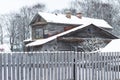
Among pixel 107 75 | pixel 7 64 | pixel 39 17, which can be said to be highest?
pixel 39 17

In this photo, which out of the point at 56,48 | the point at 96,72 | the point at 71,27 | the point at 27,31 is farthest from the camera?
the point at 27,31

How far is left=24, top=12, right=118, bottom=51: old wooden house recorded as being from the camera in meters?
35.4

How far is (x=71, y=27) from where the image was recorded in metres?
40.8

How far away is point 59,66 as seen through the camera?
9820 millimetres

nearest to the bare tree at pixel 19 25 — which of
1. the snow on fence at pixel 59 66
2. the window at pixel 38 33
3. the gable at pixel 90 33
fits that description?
the window at pixel 38 33

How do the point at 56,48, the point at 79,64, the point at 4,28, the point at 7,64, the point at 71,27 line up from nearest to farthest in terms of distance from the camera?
the point at 7,64 → the point at 79,64 → the point at 56,48 → the point at 71,27 → the point at 4,28

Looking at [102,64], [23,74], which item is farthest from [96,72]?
[23,74]

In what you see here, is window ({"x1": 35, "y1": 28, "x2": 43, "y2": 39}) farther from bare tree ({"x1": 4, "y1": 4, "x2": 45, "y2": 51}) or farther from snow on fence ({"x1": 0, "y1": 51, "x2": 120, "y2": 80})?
snow on fence ({"x1": 0, "y1": 51, "x2": 120, "y2": 80})

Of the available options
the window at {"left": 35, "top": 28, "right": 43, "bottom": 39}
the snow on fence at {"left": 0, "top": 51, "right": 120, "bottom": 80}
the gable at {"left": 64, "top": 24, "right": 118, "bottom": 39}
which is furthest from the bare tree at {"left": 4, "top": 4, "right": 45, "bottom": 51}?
the snow on fence at {"left": 0, "top": 51, "right": 120, "bottom": 80}

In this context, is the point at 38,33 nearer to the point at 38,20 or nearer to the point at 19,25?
the point at 38,20

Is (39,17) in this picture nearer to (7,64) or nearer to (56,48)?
(56,48)

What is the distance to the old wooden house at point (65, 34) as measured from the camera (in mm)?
35406

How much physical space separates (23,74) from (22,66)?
273 millimetres

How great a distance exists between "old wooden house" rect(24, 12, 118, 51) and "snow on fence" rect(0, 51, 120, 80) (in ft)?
76.0
